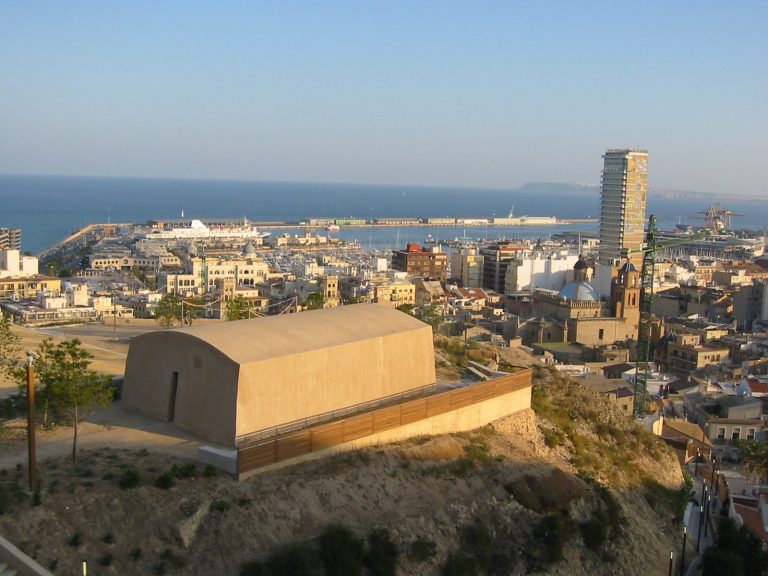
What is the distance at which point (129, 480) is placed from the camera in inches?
394

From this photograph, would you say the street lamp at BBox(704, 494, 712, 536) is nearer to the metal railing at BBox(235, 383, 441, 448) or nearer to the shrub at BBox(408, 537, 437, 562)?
the metal railing at BBox(235, 383, 441, 448)

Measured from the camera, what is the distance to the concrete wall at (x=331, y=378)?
38.7ft

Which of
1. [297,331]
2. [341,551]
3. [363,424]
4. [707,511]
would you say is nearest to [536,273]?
[707,511]

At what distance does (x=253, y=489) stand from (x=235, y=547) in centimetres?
101

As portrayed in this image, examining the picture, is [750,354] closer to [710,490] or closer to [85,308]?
[710,490]

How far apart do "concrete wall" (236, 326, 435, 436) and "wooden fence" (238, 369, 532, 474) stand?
434 millimetres

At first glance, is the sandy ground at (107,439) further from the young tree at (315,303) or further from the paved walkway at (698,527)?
the young tree at (315,303)

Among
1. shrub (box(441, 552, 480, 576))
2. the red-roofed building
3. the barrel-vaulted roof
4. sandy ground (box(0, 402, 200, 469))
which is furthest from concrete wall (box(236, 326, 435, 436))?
the red-roofed building

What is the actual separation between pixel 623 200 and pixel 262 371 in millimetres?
74170

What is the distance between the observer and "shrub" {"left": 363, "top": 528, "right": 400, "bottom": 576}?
10180 millimetres

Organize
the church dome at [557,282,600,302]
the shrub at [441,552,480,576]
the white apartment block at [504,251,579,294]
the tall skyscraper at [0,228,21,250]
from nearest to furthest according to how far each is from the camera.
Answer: the shrub at [441,552,480,576] → the church dome at [557,282,600,302] → the white apartment block at [504,251,579,294] → the tall skyscraper at [0,228,21,250]

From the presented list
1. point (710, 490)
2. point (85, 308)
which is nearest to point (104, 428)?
point (710, 490)

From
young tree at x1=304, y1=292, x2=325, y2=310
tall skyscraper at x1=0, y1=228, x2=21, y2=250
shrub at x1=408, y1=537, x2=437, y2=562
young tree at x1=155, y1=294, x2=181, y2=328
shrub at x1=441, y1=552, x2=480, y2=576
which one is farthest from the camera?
tall skyscraper at x1=0, y1=228, x2=21, y2=250

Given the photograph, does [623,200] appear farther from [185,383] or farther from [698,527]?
[185,383]
